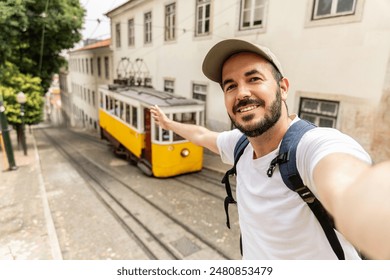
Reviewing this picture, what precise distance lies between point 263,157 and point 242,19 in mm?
4194

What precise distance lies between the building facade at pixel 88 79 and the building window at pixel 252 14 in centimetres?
1221

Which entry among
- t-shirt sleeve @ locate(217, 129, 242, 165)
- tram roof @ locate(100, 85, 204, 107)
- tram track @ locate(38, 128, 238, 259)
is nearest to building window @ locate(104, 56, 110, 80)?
tram roof @ locate(100, 85, 204, 107)

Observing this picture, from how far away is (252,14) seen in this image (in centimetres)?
447

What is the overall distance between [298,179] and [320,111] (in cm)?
496

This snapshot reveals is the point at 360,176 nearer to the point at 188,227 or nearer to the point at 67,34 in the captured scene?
the point at 188,227

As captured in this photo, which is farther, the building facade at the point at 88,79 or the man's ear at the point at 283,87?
the building facade at the point at 88,79

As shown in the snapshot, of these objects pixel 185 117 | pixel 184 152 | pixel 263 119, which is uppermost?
→ pixel 263 119

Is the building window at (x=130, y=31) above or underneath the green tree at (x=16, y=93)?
above

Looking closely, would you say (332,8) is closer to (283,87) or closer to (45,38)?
(283,87)

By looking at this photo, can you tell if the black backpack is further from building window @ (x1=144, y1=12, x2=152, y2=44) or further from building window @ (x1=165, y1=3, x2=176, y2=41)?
building window @ (x1=144, y1=12, x2=152, y2=44)

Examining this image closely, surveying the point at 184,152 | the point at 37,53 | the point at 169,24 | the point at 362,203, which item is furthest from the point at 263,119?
the point at 37,53

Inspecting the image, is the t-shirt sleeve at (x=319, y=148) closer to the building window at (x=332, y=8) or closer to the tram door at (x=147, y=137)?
the building window at (x=332, y=8)

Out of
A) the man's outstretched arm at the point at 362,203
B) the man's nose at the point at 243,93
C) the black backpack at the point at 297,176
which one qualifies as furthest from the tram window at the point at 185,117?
the man's outstretched arm at the point at 362,203

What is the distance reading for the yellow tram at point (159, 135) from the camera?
6676 millimetres
